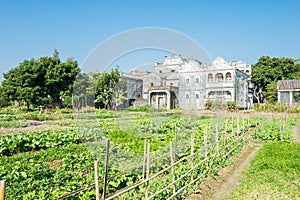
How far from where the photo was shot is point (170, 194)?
19.8 feet

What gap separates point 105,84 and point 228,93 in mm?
28304

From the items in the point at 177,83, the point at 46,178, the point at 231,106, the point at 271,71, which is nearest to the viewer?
the point at 46,178

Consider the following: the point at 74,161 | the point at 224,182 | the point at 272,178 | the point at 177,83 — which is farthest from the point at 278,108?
the point at 74,161

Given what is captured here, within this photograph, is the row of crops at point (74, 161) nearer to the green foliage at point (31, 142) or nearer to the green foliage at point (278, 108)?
the green foliage at point (31, 142)

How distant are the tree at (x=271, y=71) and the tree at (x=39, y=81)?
29.1 meters

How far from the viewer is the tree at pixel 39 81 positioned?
36.1 m

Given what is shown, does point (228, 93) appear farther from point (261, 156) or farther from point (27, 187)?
point (27, 187)

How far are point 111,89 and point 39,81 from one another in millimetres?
30836

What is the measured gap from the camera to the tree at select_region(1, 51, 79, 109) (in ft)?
118

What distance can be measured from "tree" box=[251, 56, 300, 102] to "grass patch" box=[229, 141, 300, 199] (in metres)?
38.9

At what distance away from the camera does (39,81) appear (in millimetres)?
38438

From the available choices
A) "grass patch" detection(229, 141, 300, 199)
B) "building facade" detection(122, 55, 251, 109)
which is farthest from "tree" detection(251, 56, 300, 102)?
"grass patch" detection(229, 141, 300, 199)

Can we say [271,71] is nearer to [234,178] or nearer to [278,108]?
[278,108]

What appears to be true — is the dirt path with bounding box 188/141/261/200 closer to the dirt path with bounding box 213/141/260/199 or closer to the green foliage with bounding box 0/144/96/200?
the dirt path with bounding box 213/141/260/199
